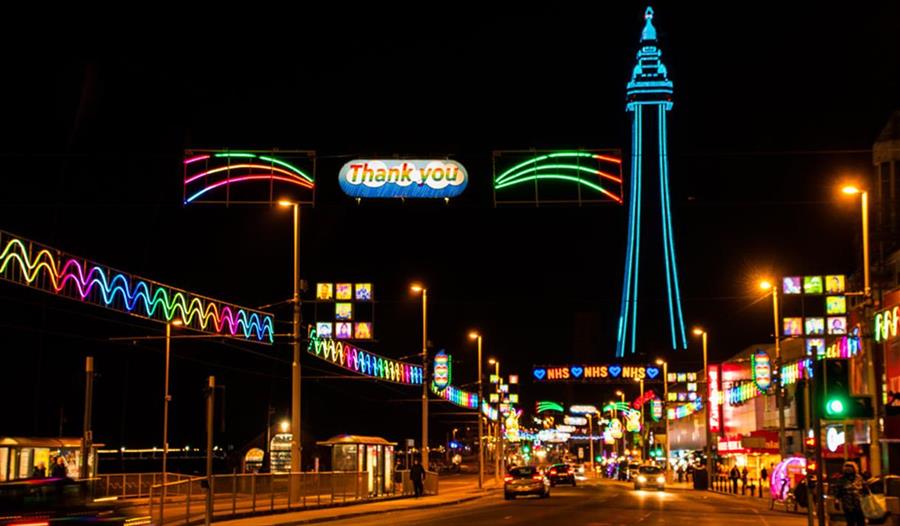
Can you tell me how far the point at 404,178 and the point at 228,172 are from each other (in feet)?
15.5

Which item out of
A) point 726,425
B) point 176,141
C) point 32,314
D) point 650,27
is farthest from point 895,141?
point 650,27

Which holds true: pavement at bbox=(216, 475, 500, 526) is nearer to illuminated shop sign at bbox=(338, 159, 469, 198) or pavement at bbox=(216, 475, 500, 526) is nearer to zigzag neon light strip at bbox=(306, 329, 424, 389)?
zigzag neon light strip at bbox=(306, 329, 424, 389)

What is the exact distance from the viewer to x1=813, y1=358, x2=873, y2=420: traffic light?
738 inches

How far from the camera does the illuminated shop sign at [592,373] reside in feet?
387

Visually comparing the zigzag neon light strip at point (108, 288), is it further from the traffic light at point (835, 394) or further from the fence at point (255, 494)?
the traffic light at point (835, 394)

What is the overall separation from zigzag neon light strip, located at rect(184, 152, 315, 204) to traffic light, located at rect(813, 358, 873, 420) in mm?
15413

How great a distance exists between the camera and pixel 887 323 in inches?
1672

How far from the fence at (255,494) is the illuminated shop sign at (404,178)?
9010 mm

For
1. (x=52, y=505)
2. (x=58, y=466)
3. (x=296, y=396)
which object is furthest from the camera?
(x=296, y=396)

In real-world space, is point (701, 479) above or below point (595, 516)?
below

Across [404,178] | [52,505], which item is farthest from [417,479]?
[52,505]

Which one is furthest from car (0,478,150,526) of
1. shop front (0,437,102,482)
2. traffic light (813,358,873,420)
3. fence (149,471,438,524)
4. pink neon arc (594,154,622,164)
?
shop front (0,437,102,482)

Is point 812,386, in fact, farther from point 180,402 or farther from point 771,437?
point 180,402

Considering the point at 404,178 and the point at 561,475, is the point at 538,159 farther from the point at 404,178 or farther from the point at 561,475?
the point at 561,475
